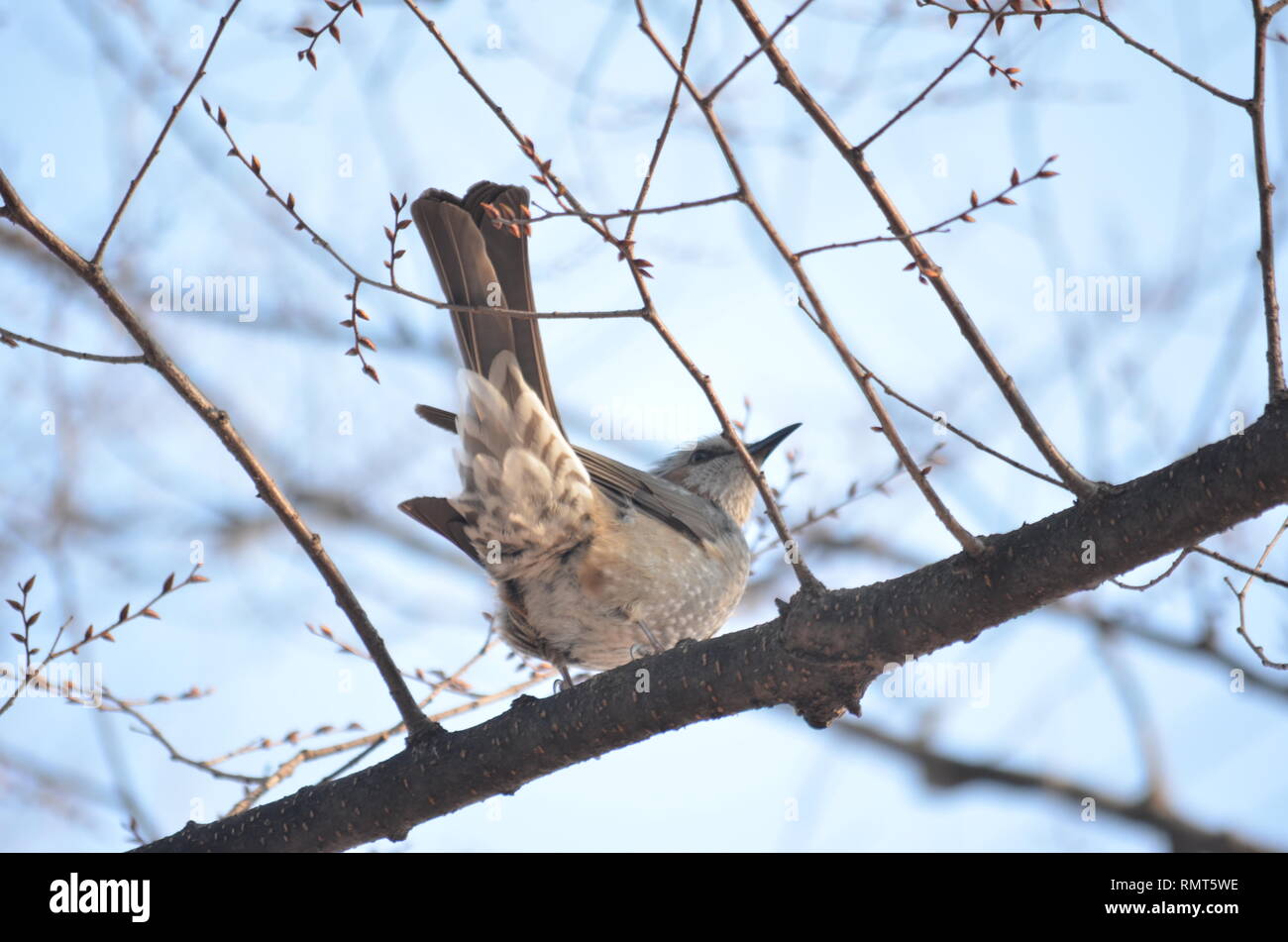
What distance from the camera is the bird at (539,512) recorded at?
393 cm

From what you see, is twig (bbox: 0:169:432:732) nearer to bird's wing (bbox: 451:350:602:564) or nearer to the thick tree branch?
the thick tree branch

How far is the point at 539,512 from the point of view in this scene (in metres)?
4.34

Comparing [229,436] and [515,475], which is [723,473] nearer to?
[515,475]

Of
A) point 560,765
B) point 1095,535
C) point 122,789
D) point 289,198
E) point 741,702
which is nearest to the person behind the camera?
point 1095,535

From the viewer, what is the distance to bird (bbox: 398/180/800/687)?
12.9 feet

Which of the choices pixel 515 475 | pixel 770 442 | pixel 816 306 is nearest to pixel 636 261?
pixel 816 306

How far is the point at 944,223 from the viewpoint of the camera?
8.42 ft

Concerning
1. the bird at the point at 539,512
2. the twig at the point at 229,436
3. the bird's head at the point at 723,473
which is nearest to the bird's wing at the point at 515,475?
the bird at the point at 539,512

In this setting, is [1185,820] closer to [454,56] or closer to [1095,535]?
[1095,535]

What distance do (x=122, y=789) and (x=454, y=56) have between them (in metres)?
3.15

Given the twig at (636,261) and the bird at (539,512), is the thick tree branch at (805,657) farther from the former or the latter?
the bird at (539,512)

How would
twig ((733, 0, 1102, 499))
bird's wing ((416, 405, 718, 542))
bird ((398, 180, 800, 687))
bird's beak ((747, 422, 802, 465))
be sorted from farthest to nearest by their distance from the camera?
bird's beak ((747, 422, 802, 465)), bird's wing ((416, 405, 718, 542)), bird ((398, 180, 800, 687)), twig ((733, 0, 1102, 499))

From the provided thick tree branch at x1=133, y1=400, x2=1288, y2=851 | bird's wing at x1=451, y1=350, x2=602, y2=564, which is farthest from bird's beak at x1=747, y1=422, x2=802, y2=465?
thick tree branch at x1=133, y1=400, x2=1288, y2=851
